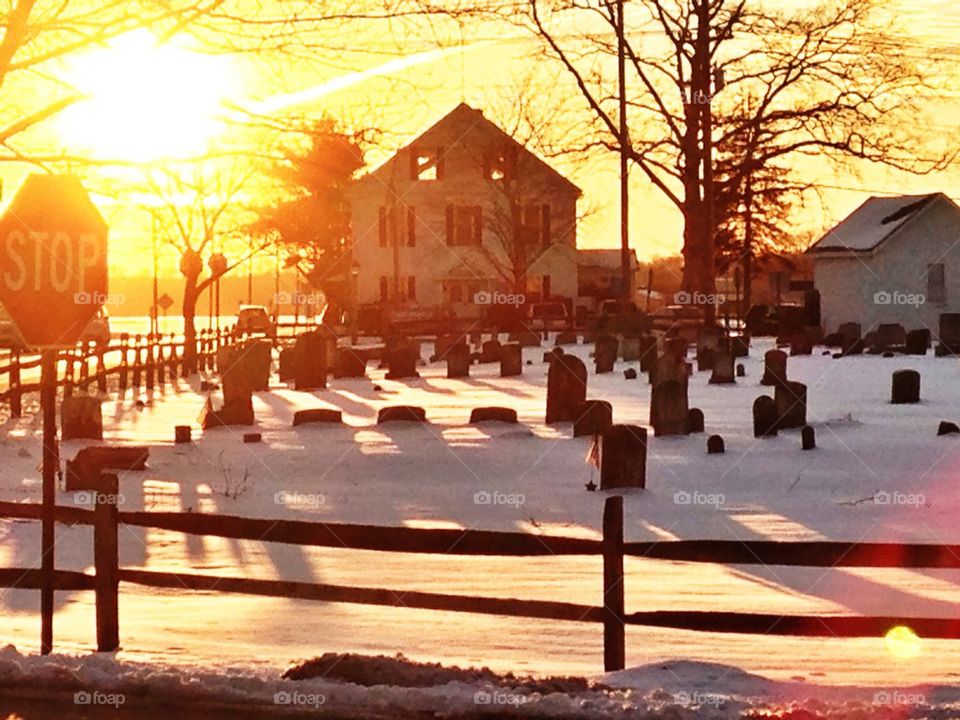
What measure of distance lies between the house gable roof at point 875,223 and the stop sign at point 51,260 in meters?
48.3

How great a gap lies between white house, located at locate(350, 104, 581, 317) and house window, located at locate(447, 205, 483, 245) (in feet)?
0.14

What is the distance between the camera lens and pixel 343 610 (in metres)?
12.1

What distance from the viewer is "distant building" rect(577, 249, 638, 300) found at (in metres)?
91.2

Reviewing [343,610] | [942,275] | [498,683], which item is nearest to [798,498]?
[343,610]

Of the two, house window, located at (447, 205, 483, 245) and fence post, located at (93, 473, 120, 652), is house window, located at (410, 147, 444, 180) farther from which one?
fence post, located at (93, 473, 120, 652)

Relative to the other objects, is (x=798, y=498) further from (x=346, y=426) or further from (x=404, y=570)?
(x=346, y=426)

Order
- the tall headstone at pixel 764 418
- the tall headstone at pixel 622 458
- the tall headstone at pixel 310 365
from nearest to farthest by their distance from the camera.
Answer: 1. the tall headstone at pixel 622 458
2. the tall headstone at pixel 764 418
3. the tall headstone at pixel 310 365

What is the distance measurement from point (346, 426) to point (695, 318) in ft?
74.6

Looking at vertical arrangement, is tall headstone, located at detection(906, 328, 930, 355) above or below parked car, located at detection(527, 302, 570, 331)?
below

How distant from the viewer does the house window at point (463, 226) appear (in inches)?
2960

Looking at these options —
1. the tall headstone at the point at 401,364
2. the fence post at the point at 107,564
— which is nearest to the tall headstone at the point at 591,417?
the fence post at the point at 107,564

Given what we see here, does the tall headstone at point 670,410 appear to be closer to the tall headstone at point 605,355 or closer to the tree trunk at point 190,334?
the tall headstone at point 605,355

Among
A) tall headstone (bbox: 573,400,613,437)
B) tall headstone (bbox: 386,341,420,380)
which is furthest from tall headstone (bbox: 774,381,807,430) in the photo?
tall headstone (bbox: 386,341,420,380)

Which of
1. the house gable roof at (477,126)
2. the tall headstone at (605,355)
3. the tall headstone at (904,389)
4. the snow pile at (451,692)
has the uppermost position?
the house gable roof at (477,126)
